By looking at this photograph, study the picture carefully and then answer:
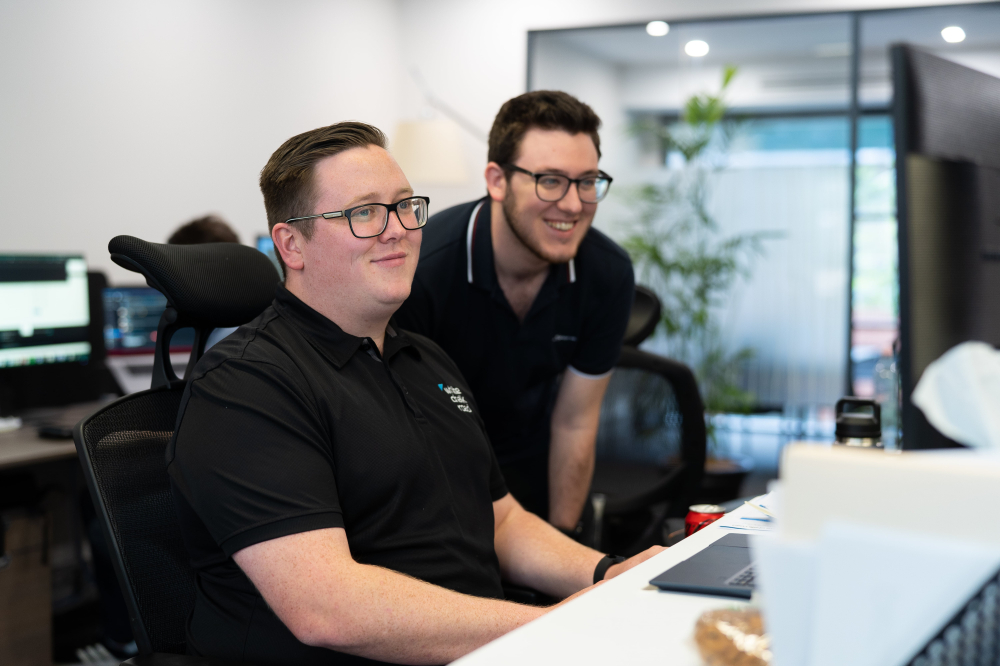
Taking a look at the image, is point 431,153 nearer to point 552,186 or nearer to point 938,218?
point 552,186

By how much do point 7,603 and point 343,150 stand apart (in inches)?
73.0

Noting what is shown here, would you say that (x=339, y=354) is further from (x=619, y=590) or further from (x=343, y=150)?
(x=619, y=590)

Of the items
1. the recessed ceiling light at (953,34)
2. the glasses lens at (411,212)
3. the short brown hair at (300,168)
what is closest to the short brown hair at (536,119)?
the glasses lens at (411,212)

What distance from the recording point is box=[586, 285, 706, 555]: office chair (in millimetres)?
2158

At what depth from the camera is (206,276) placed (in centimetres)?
133

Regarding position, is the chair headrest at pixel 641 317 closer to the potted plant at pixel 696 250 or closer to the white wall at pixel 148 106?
the potted plant at pixel 696 250

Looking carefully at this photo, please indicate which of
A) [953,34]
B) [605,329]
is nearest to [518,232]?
[605,329]

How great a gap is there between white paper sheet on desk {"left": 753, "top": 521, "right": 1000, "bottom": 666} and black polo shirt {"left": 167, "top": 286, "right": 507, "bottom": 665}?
26.8 inches

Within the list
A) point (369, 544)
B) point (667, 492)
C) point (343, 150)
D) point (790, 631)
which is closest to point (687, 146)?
point (667, 492)

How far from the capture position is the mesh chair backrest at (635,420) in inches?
89.4

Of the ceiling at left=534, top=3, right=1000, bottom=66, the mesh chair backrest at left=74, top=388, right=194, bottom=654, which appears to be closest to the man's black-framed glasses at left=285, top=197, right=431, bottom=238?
the mesh chair backrest at left=74, top=388, right=194, bottom=654

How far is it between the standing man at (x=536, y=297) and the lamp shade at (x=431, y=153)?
245 centimetres

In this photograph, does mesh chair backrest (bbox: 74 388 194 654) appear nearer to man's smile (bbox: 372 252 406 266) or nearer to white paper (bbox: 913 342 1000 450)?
man's smile (bbox: 372 252 406 266)

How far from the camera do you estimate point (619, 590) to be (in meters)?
1.00
